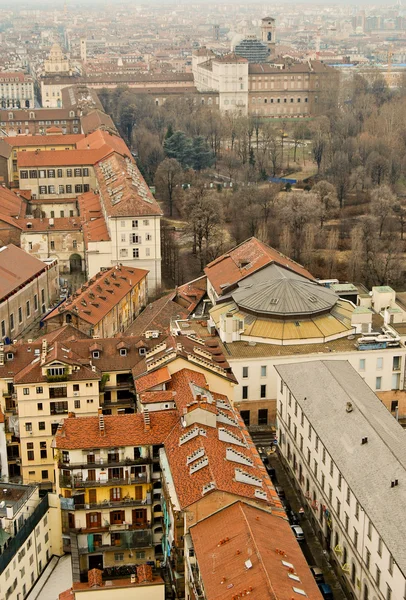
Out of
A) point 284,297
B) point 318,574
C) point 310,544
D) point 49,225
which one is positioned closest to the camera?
point 318,574

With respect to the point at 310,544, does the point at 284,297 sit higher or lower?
higher

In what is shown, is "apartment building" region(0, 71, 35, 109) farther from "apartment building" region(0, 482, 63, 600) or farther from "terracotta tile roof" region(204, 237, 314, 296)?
"apartment building" region(0, 482, 63, 600)

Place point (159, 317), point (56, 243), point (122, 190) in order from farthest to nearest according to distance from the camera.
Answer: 1. point (122, 190)
2. point (56, 243)
3. point (159, 317)

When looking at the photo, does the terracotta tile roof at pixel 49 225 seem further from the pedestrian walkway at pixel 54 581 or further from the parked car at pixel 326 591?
the parked car at pixel 326 591

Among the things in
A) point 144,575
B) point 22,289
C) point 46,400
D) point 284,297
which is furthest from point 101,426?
point 22,289

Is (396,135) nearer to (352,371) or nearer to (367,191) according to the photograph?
(367,191)

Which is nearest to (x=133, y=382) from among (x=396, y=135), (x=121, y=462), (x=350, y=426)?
(x=121, y=462)

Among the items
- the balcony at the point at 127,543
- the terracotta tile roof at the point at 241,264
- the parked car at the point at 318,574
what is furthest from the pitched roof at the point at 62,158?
the parked car at the point at 318,574

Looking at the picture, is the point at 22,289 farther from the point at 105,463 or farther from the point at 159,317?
the point at 105,463
